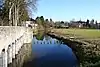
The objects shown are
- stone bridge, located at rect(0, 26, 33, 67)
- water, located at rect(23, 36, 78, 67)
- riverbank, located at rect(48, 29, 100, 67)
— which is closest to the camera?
stone bridge, located at rect(0, 26, 33, 67)

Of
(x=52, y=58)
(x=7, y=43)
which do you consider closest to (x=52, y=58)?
(x=52, y=58)

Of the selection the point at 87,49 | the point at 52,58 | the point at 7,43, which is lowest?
the point at 52,58

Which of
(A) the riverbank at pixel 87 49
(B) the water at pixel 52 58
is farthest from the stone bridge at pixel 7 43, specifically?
(A) the riverbank at pixel 87 49

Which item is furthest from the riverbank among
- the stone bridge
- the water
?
the stone bridge

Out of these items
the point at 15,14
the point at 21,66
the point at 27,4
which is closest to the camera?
the point at 21,66

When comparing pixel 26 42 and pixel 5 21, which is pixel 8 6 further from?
pixel 5 21

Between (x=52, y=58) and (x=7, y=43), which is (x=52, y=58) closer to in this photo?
(x=52, y=58)

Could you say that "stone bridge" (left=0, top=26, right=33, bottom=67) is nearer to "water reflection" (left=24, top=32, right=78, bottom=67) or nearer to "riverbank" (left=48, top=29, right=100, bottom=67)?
"water reflection" (left=24, top=32, right=78, bottom=67)

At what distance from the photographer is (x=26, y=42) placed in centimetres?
5806

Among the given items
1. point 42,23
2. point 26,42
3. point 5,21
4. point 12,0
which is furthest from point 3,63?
point 42,23

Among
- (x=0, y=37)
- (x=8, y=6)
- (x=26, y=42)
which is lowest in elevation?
(x=26, y=42)

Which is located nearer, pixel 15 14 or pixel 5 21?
pixel 15 14

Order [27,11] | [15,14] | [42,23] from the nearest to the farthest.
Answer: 1. [15,14]
2. [27,11]
3. [42,23]

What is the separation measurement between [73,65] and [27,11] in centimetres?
3535
